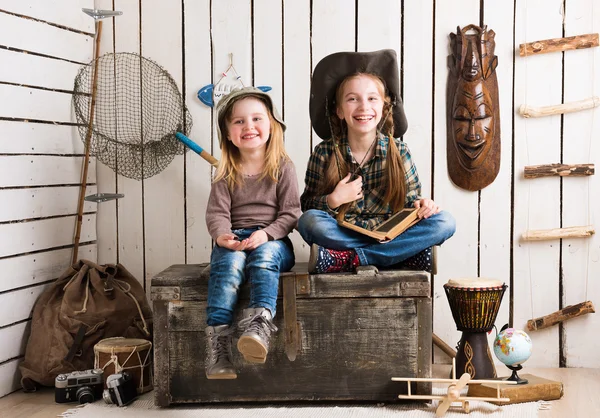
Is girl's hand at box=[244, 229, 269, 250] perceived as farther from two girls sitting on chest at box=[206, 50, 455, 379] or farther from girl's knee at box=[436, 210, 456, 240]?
girl's knee at box=[436, 210, 456, 240]

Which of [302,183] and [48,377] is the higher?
[302,183]

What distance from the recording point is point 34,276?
3336 mm

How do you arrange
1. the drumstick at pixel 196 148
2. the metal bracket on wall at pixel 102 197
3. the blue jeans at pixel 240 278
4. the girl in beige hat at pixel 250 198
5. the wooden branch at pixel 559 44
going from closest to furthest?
the blue jeans at pixel 240 278 < the girl in beige hat at pixel 250 198 < the wooden branch at pixel 559 44 < the drumstick at pixel 196 148 < the metal bracket on wall at pixel 102 197

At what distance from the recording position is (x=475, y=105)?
335 cm

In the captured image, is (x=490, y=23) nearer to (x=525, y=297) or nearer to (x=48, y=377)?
(x=525, y=297)

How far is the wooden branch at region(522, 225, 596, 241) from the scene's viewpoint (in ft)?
10.9

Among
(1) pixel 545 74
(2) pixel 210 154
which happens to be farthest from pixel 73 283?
(1) pixel 545 74

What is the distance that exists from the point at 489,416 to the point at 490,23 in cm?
174

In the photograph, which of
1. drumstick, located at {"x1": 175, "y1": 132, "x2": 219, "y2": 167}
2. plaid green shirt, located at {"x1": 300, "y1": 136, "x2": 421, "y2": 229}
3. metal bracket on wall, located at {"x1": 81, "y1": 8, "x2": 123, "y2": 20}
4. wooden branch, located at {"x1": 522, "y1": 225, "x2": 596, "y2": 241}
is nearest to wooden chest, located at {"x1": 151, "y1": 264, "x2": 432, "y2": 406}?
plaid green shirt, located at {"x1": 300, "y1": 136, "x2": 421, "y2": 229}

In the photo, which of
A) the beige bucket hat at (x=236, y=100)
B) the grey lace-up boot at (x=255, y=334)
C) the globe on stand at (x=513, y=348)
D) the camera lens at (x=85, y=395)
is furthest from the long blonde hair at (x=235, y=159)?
the globe on stand at (x=513, y=348)

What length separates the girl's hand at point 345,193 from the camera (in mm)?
2955

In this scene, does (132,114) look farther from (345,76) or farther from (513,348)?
(513,348)

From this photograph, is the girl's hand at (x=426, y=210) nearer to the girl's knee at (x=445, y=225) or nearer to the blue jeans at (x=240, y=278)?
the girl's knee at (x=445, y=225)

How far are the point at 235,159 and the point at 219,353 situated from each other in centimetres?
86
